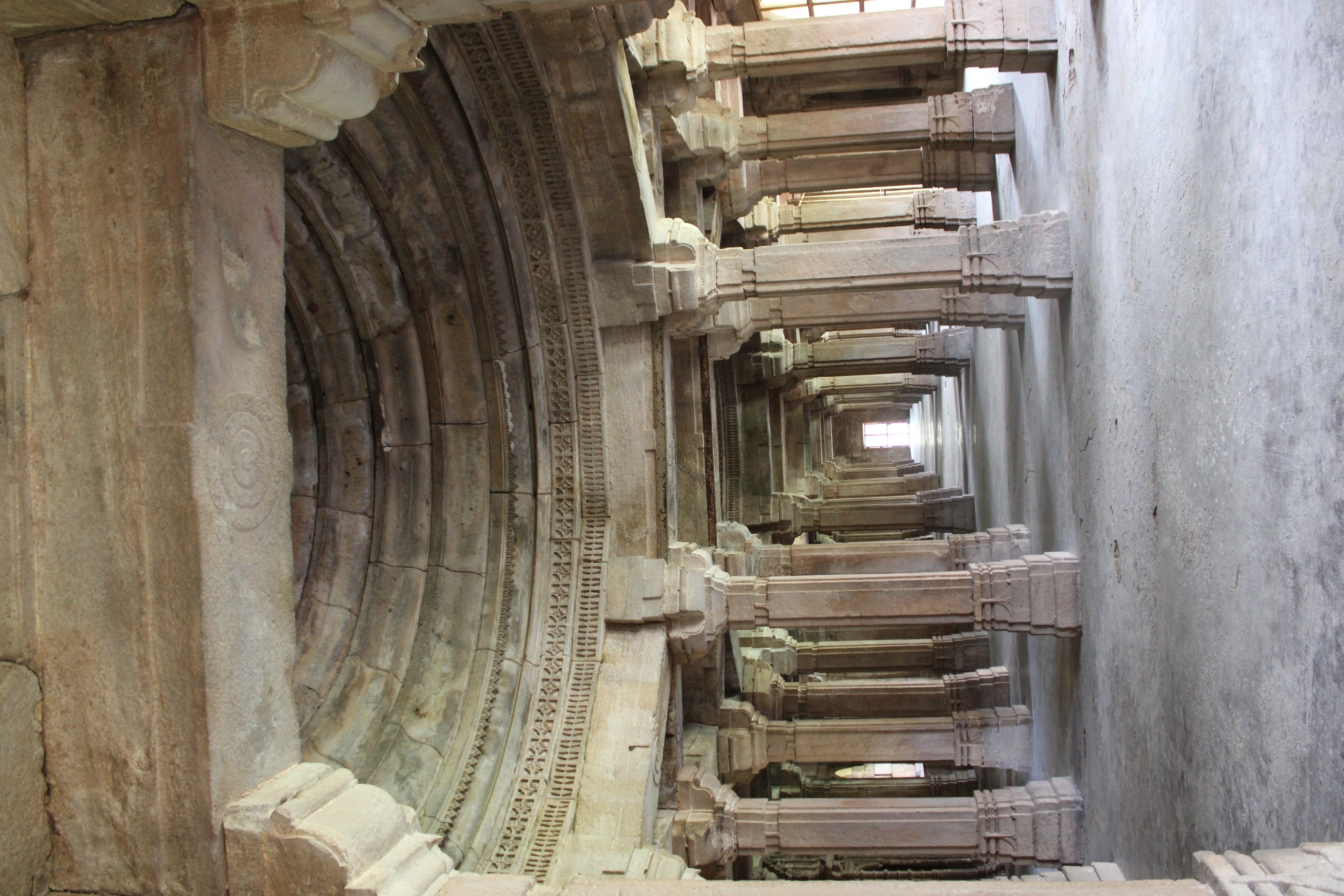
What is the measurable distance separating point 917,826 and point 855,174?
5.36m

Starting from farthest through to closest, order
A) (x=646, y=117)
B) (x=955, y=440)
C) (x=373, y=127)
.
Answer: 1. (x=955, y=440)
2. (x=646, y=117)
3. (x=373, y=127)

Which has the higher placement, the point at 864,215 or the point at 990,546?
the point at 864,215

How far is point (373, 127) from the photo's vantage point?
486 centimetres

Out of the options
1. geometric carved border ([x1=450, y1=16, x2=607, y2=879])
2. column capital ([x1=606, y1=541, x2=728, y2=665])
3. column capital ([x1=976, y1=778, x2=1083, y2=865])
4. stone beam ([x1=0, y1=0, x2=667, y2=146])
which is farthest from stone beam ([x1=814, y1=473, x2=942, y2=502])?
stone beam ([x1=0, y1=0, x2=667, y2=146])

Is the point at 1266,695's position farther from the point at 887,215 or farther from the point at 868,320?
the point at 887,215

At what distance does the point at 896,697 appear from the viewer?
896 centimetres

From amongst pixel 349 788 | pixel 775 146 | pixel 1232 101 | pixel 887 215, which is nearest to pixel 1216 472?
pixel 1232 101

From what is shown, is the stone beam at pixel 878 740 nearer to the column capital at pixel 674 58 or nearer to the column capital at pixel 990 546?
the column capital at pixel 990 546

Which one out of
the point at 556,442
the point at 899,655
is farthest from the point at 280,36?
the point at 899,655

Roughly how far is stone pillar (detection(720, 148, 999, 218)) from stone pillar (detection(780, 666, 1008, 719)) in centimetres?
426

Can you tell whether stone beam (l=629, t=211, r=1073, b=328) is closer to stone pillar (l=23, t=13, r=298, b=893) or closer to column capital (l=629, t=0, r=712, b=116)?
column capital (l=629, t=0, r=712, b=116)

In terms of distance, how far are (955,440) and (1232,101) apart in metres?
11.9

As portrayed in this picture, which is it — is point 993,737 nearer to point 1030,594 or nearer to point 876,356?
point 1030,594

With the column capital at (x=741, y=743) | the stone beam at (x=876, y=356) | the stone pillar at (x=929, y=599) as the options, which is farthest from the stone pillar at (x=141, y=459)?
the stone beam at (x=876, y=356)
